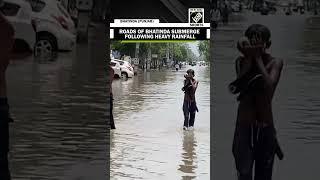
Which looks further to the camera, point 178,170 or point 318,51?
point 178,170

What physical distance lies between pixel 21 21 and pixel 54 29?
531 millimetres

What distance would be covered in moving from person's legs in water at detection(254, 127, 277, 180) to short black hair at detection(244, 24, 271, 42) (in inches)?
34.7

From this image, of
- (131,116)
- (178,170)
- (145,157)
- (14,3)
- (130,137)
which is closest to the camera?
(14,3)

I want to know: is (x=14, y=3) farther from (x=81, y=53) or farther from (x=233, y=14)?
(x=233, y=14)

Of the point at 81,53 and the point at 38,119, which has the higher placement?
the point at 81,53

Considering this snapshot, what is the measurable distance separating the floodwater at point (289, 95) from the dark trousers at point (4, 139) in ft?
7.02

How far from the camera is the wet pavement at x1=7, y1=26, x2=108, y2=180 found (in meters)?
6.30

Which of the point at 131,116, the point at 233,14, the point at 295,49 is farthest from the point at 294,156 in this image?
the point at 131,116

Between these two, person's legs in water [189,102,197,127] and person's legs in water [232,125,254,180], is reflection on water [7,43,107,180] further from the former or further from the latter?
person's legs in water [189,102,197,127]

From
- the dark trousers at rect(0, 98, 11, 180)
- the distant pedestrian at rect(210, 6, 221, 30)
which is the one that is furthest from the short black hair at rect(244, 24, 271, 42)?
the dark trousers at rect(0, 98, 11, 180)

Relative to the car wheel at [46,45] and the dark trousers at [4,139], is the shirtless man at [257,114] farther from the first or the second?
the dark trousers at [4,139]

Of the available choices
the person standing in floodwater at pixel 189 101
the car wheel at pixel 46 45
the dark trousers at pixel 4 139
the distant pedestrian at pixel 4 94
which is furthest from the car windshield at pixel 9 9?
the person standing in floodwater at pixel 189 101

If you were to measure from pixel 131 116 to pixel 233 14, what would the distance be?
718 cm

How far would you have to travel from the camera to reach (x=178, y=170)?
757 centimetres
